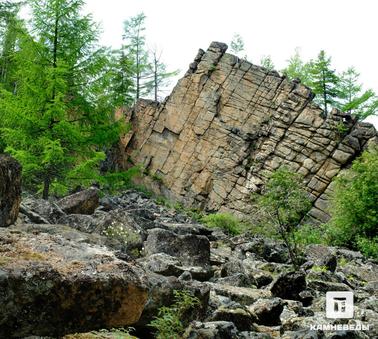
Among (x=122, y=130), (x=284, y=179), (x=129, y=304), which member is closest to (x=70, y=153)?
(x=122, y=130)

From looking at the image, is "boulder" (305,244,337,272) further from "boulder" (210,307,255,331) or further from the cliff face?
the cliff face

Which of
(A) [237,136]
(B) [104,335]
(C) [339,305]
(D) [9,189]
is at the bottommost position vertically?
(B) [104,335]

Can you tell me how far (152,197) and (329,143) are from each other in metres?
13.3

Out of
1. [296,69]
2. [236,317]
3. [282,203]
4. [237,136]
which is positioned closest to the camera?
[236,317]

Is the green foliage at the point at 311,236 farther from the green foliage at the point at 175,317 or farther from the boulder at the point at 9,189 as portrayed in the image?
the green foliage at the point at 175,317

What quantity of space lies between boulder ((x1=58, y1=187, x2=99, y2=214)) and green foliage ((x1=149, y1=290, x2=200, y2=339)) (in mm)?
6265

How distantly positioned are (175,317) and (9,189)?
105 inches

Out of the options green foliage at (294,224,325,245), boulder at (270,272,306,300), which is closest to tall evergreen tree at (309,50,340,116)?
green foliage at (294,224,325,245)

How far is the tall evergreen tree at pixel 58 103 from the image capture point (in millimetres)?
15469

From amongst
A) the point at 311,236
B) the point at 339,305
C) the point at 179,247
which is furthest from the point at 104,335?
the point at 311,236

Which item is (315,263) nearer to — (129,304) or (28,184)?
(129,304)

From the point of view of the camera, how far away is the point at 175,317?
413 centimetres

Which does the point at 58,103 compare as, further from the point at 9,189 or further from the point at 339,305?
the point at 339,305

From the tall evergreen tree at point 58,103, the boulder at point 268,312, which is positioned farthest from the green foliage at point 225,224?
the boulder at point 268,312
